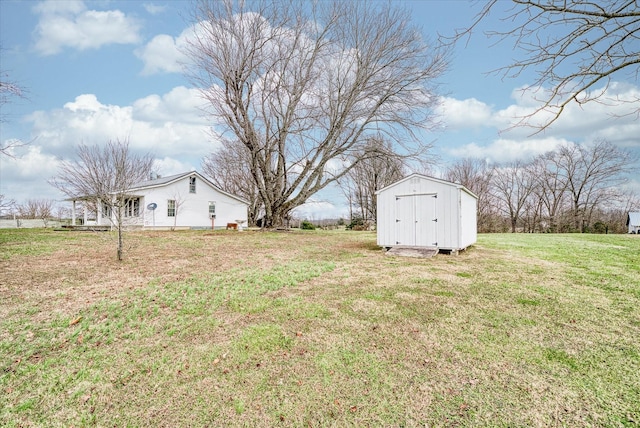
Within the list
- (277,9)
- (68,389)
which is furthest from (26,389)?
(277,9)

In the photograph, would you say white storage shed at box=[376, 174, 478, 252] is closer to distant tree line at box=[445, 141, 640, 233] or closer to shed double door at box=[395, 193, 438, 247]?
shed double door at box=[395, 193, 438, 247]

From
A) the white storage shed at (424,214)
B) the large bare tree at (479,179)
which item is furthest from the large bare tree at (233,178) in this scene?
the large bare tree at (479,179)

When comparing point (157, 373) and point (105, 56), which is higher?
point (105, 56)

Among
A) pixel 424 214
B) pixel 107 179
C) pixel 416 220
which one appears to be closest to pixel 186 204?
pixel 107 179

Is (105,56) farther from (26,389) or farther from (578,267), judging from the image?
(578,267)

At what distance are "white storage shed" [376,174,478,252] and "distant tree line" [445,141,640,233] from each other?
2415 cm

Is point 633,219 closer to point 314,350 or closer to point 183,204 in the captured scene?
point 314,350

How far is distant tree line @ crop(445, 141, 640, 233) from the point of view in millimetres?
29438

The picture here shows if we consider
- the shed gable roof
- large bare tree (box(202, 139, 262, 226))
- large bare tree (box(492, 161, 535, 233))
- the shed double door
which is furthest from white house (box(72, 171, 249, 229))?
the shed gable roof

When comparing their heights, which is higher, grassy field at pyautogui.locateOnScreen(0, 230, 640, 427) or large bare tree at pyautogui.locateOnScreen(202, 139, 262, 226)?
large bare tree at pyautogui.locateOnScreen(202, 139, 262, 226)

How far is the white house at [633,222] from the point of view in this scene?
28.6m

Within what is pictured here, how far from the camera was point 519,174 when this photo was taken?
33.1 meters

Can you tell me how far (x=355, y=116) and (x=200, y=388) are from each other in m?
16.5

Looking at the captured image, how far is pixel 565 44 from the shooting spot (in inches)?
112
